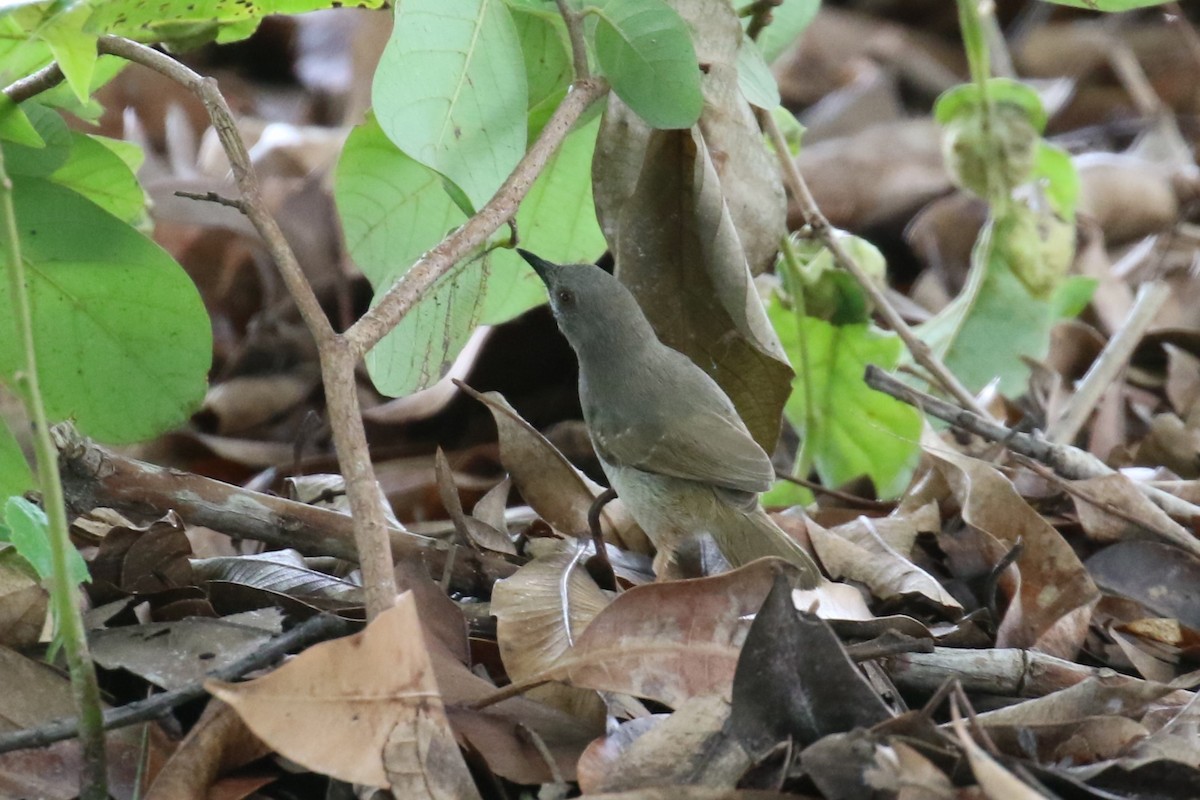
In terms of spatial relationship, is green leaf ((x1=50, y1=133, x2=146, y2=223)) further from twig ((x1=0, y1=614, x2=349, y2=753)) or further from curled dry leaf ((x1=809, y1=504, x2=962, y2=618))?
curled dry leaf ((x1=809, y1=504, x2=962, y2=618))

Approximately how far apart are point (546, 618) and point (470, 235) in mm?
607

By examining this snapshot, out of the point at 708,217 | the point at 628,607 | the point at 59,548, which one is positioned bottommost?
the point at 628,607

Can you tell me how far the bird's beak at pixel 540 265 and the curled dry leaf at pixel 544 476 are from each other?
29 cm

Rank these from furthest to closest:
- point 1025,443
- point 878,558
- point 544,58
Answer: point 1025,443 < point 878,558 < point 544,58

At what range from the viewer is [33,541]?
1605mm

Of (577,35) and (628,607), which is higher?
(577,35)

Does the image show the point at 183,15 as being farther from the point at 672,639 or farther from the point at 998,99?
the point at 998,99

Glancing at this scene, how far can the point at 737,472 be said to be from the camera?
270 cm

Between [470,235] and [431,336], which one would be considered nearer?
[470,235]

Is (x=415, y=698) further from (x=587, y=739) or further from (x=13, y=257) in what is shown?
(x=13, y=257)

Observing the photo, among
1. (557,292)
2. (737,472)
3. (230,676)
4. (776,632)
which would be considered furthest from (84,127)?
(776,632)

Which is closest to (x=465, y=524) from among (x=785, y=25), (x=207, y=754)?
(x=207, y=754)

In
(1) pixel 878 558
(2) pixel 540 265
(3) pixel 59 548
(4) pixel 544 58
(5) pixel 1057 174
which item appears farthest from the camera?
(5) pixel 1057 174

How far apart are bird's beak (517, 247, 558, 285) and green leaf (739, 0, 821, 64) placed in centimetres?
69
